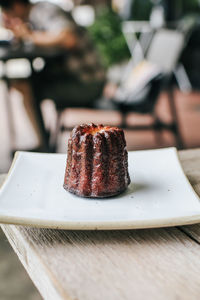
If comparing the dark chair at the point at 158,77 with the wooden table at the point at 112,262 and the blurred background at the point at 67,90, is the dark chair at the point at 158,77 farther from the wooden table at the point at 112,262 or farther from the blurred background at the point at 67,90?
the wooden table at the point at 112,262

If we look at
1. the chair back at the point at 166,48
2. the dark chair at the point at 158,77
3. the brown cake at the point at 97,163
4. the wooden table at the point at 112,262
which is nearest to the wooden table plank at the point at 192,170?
the wooden table at the point at 112,262

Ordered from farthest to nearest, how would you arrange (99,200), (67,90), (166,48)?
(166,48) < (67,90) < (99,200)

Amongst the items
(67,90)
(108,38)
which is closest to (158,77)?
(67,90)

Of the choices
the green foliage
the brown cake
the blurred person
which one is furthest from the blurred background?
the brown cake

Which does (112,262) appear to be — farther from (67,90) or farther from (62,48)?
(67,90)

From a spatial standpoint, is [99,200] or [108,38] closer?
[99,200]

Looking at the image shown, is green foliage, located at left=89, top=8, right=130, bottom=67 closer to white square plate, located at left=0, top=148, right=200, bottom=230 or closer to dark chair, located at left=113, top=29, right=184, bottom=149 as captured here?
dark chair, located at left=113, top=29, right=184, bottom=149

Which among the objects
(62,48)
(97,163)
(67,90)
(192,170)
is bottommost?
(67,90)
